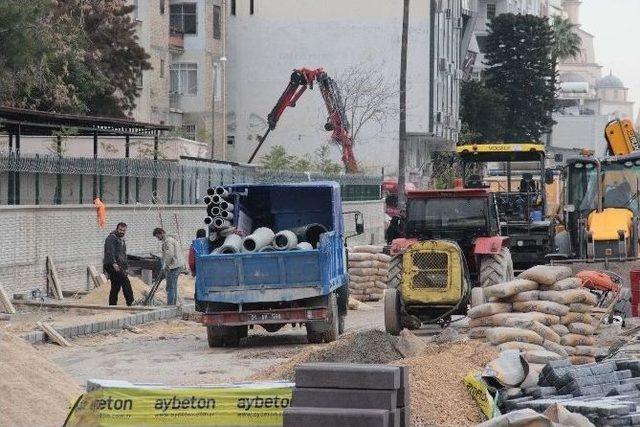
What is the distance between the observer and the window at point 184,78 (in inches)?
2849

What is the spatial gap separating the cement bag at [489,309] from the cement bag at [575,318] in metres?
0.77

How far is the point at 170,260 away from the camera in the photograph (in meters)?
28.9

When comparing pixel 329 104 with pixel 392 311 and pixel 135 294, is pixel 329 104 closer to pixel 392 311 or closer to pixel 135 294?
pixel 135 294

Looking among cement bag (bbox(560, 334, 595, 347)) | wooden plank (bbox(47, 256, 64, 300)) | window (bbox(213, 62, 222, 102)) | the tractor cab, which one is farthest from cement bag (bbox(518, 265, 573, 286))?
window (bbox(213, 62, 222, 102))

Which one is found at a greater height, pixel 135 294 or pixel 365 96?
pixel 365 96

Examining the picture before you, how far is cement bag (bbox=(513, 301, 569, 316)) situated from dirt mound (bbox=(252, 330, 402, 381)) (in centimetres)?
187

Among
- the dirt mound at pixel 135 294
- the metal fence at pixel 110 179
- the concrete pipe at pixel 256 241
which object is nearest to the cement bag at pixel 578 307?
the concrete pipe at pixel 256 241

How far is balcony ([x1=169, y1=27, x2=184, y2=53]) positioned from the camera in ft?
233

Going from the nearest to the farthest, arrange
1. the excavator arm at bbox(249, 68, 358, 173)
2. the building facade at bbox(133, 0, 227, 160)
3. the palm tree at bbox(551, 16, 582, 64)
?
the excavator arm at bbox(249, 68, 358, 173) → the building facade at bbox(133, 0, 227, 160) → the palm tree at bbox(551, 16, 582, 64)

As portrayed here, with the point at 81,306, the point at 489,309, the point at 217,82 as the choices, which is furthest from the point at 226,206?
the point at 217,82

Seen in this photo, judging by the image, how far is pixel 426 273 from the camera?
23406mm

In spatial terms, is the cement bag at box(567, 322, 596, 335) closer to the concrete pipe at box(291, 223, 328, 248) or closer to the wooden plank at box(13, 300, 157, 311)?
the concrete pipe at box(291, 223, 328, 248)

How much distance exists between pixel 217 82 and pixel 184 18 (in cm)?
346

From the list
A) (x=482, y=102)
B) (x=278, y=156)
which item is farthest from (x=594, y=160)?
(x=482, y=102)
